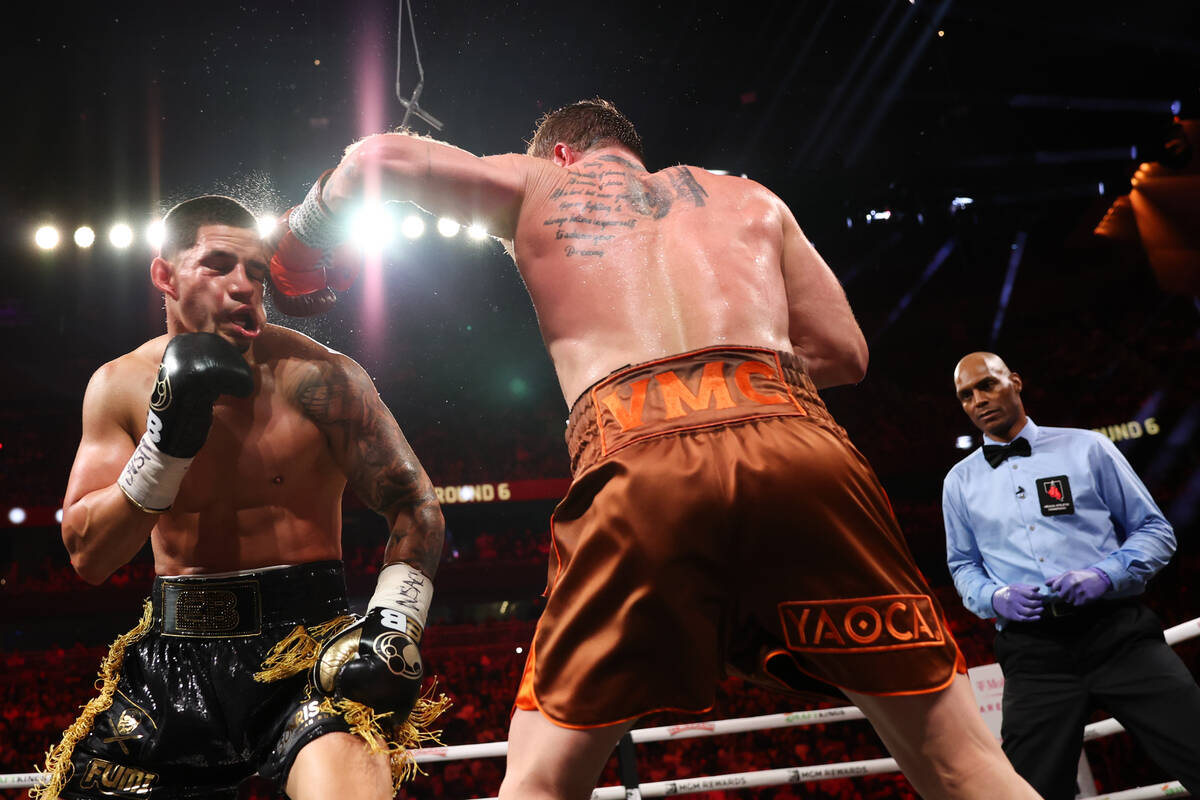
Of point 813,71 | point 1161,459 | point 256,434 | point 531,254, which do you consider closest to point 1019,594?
point 531,254

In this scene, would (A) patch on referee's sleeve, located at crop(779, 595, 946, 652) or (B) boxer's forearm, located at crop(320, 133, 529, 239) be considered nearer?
(A) patch on referee's sleeve, located at crop(779, 595, 946, 652)

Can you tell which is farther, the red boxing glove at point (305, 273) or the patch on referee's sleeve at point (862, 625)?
the red boxing glove at point (305, 273)

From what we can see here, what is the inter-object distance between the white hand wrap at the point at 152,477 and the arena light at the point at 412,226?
7108 millimetres

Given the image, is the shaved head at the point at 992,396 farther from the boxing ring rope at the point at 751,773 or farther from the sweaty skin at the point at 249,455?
the sweaty skin at the point at 249,455

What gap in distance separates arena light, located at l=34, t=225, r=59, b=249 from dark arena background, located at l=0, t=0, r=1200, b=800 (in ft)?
0.12

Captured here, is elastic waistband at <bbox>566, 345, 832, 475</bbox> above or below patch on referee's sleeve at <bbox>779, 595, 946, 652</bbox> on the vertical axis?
above

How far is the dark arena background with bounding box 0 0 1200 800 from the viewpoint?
5852 mm

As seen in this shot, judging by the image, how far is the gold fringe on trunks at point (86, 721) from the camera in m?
1.59

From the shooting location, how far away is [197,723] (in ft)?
5.24

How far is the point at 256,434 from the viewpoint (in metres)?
1.83

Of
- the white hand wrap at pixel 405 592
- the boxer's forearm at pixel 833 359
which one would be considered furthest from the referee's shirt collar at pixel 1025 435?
the white hand wrap at pixel 405 592

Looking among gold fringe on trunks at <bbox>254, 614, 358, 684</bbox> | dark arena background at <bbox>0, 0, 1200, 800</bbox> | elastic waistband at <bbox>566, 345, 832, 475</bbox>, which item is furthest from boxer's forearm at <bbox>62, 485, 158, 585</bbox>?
dark arena background at <bbox>0, 0, 1200, 800</bbox>

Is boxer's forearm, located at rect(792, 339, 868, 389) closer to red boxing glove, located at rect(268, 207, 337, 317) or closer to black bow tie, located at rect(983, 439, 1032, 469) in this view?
red boxing glove, located at rect(268, 207, 337, 317)

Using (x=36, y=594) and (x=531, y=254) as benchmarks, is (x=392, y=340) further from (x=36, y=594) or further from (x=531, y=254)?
(x=531, y=254)
